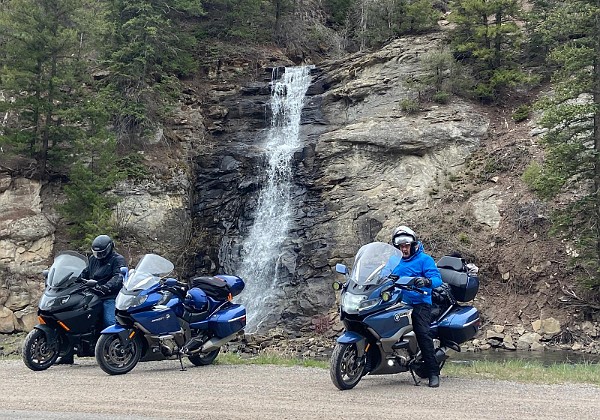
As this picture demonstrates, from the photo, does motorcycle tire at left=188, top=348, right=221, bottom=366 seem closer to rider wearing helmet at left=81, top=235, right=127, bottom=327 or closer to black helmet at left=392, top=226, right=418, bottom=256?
rider wearing helmet at left=81, top=235, right=127, bottom=327

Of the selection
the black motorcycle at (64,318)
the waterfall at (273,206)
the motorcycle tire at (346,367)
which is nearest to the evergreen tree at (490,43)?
the waterfall at (273,206)

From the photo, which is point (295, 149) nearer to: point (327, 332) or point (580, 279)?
point (327, 332)

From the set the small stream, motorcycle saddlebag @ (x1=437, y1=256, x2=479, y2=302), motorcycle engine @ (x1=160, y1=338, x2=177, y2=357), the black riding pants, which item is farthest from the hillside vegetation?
motorcycle engine @ (x1=160, y1=338, x2=177, y2=357)

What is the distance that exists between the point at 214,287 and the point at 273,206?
1589 centimetres

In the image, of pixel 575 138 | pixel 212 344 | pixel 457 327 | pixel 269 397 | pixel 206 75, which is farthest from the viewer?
pixel 206 75

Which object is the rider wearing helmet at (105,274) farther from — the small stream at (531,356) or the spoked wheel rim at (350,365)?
the small stream at (531,356)

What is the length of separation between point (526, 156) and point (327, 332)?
10.5m

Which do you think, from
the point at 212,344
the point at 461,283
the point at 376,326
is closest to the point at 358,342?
the point at 376,326

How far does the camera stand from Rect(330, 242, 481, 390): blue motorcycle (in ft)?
23.2

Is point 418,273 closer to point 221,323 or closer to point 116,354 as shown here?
point 221,323

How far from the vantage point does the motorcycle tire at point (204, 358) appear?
9.48 m

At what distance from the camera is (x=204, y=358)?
9.61 meters

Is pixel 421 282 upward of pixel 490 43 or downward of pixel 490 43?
downward

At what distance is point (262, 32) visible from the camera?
35.1 meters
